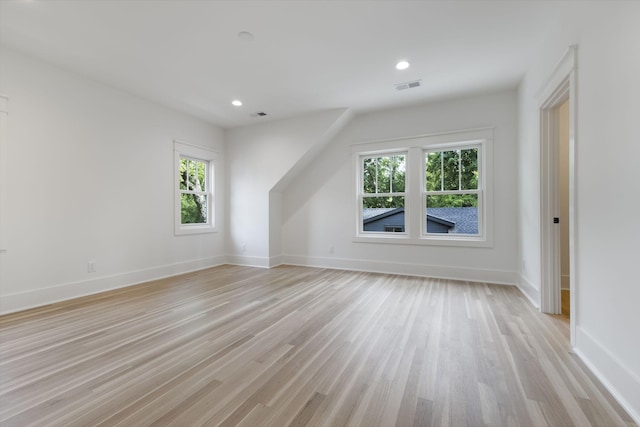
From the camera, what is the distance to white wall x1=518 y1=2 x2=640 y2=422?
143 centimetres

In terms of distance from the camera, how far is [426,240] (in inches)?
176

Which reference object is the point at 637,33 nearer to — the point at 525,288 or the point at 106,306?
→ the point at 525,288

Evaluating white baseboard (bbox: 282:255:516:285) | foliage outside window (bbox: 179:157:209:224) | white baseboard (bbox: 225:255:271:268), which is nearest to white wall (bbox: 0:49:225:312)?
foliage outside window (bbox: 179:157:209:224)

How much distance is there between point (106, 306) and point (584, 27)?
16.3ft

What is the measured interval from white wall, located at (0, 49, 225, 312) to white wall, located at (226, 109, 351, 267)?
3.64ft

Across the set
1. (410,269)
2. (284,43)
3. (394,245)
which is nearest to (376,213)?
(394,245)

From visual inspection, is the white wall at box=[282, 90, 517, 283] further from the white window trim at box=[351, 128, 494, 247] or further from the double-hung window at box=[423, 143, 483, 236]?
the double-hung window at box=[423, 143, 483, 236]

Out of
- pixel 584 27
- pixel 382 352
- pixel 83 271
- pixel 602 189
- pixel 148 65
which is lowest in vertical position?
pixel 382 352

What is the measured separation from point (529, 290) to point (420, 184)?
2088 millimetres

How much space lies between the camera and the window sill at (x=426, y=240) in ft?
13.7

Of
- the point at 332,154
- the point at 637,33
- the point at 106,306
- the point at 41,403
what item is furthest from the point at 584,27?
the point at 106,306

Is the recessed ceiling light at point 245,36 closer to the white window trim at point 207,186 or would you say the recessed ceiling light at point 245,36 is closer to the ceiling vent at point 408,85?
the ceiling vent at point 408,85

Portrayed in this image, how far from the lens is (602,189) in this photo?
171cm

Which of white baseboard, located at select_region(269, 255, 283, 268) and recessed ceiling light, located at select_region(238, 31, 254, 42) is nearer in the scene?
recessed ceiling light, located at select_region(238, 31, 254, 42)
